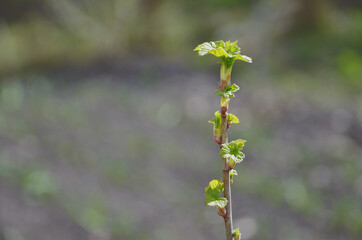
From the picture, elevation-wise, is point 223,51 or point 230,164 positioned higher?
point 223,51

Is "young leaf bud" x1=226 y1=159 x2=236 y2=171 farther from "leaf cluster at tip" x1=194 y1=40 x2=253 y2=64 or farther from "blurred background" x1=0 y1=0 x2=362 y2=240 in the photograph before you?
"blurred background" x1=0 y1=0 x2=362 y2=240

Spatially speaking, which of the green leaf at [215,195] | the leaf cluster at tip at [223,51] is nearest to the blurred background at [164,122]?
the green leaf at [215,195]

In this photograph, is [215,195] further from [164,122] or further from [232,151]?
[164,122]

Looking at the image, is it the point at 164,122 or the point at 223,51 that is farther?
the point at 164,122

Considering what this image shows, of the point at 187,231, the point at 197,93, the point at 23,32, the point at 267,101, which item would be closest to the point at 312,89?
the point at 267,101

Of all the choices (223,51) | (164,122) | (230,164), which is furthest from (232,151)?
(164,122)

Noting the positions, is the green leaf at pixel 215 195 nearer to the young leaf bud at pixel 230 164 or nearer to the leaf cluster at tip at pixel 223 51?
the young leaf bud at pixel 230 164

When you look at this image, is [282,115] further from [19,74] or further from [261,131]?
[19,74]
